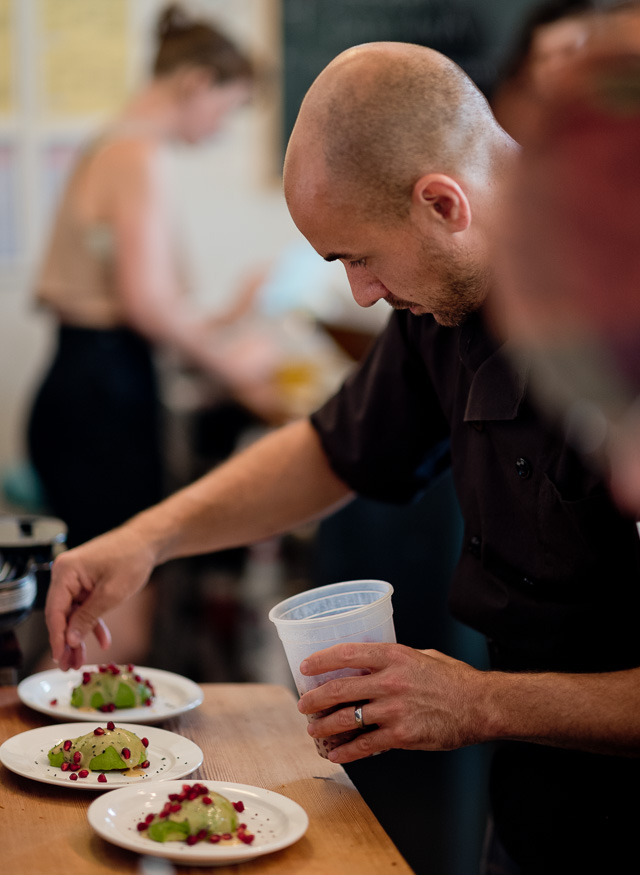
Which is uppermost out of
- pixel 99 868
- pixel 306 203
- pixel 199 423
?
pixel 306 203

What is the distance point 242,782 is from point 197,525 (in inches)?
19.5

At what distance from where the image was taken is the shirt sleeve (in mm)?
1538

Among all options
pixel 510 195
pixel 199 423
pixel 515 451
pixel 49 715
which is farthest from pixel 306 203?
pixel 199 423

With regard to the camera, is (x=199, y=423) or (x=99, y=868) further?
(x=199, y=423)

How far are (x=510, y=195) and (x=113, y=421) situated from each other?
253 centimetres

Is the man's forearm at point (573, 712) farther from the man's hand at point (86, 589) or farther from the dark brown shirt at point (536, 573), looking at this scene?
the man's hand at point (86, 589)

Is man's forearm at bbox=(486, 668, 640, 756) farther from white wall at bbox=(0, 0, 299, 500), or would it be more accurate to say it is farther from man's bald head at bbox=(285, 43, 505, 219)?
white wall at bbox=(0, 0, 299, 500)

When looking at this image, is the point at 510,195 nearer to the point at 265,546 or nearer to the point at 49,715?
the point at 49,715

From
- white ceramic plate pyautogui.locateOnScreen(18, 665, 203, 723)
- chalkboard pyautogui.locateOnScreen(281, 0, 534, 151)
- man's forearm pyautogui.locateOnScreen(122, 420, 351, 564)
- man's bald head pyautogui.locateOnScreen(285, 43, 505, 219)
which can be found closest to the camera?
man's bald head pyautogui.locateOnScreen(285, 43, 505, 219)

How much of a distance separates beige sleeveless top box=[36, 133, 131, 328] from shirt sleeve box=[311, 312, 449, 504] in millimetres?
1375

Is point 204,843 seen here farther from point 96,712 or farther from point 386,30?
point 386,30

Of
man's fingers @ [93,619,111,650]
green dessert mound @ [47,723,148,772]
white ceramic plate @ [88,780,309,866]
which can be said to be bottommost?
man's fingers @ [93,619,111,650]

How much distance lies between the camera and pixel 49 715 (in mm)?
1293

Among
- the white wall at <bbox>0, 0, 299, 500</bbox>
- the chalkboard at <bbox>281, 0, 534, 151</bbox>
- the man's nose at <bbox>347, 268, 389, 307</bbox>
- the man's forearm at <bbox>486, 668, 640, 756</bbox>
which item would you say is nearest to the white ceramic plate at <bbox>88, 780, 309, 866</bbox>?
the man's forearm at <bbox>486, 668, 640, 756</bbox>
